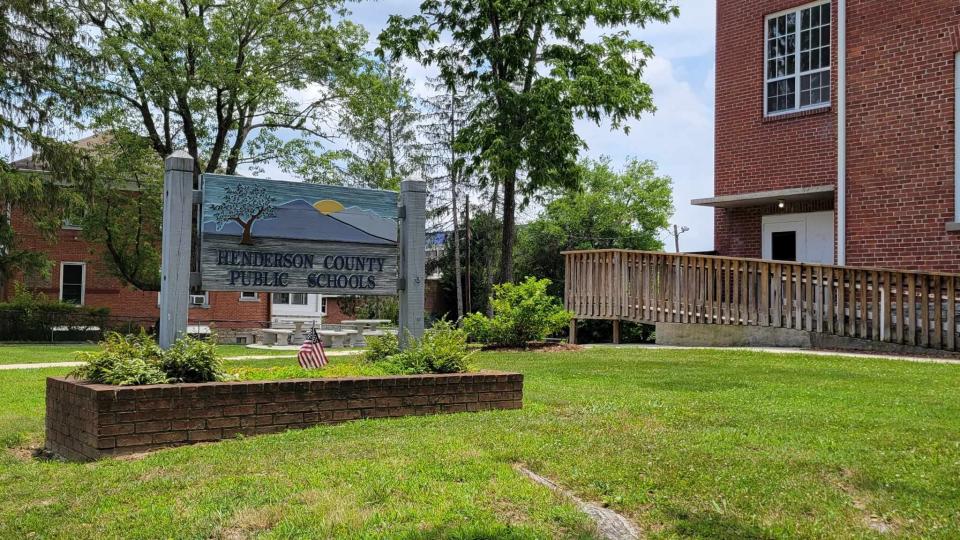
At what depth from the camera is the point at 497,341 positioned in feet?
57.6

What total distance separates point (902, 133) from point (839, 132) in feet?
4.16

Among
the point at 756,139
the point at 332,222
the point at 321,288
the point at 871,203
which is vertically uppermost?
the point at 756,139

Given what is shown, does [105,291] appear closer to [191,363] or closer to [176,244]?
[176,244]

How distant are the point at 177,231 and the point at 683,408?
5113mm

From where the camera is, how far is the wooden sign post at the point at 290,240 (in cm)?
787

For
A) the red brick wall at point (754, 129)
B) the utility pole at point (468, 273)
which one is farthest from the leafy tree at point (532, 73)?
the utility pole at point (468, 273)

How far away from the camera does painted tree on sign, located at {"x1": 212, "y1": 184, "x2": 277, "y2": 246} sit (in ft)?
27.1

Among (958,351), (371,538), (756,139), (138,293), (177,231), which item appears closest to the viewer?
(371,538)

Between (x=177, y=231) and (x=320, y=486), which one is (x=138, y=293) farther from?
(x=320, y=486)

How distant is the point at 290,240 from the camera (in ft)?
28.4

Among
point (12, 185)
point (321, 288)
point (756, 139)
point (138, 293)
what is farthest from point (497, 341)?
point (138, 293)

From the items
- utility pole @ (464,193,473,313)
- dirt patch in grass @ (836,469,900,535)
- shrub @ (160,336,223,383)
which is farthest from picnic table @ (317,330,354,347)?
dirt patch in grass @ (836,469,900,535)

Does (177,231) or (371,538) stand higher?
(177,231)

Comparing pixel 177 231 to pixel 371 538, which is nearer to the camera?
pixel 371 538
